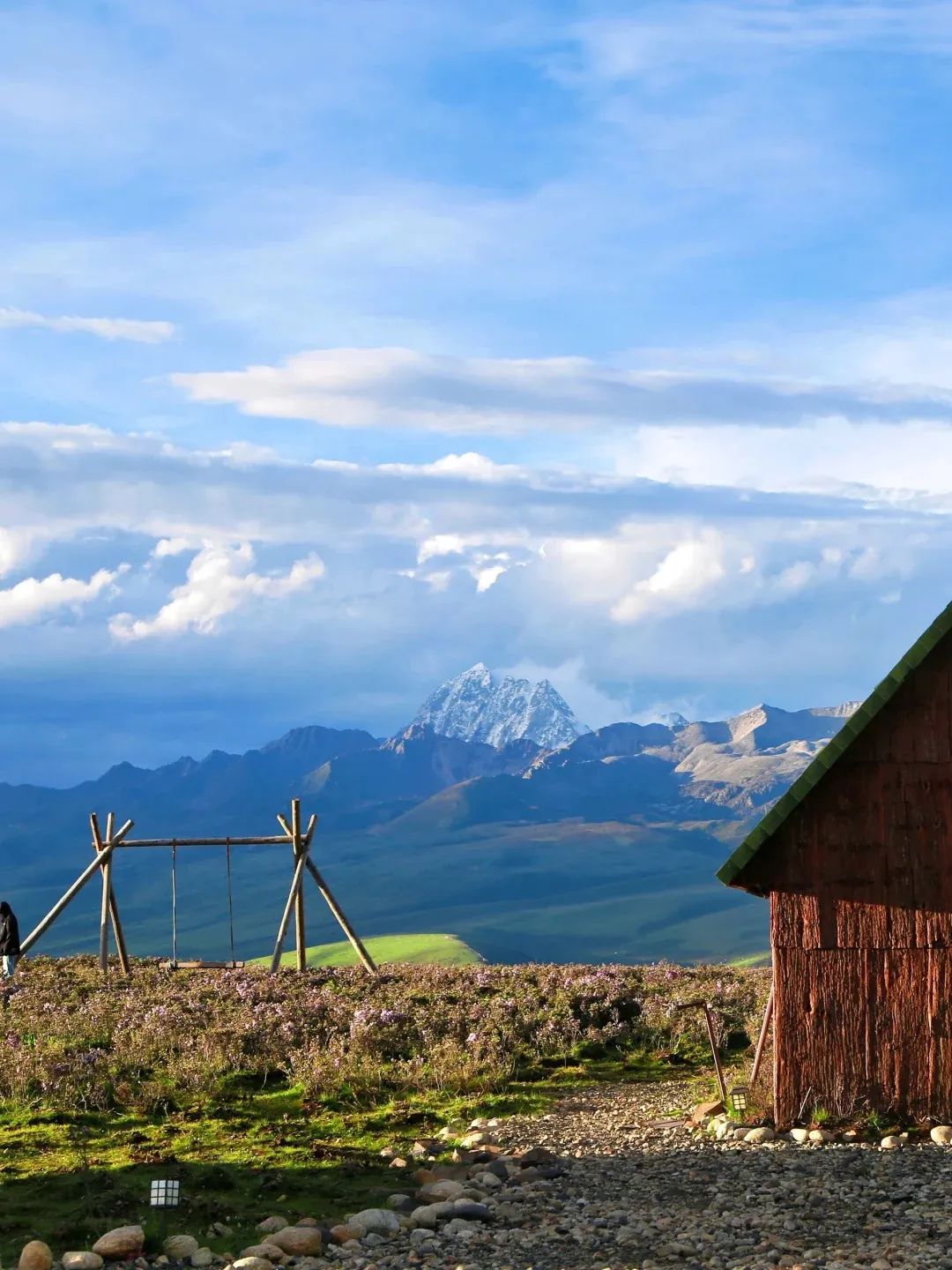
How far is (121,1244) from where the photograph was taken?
581 inches

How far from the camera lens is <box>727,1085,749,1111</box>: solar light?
66.5 feet

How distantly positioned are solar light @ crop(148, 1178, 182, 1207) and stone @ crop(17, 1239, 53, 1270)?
6.11ft

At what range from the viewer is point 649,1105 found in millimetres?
22641

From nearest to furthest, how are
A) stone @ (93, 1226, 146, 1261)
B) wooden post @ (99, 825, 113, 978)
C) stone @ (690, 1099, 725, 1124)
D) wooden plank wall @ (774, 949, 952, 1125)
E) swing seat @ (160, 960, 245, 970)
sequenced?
1. stone @ (93, 1226, 146, 1261)
2. wooden plank wall @ (774, 949, 952, 1125)
3. stone @ (690, 1099, 725, 1124)
4. swing seat @ (160, 960, 245, 970)
5. wooden post @ (99, 825, 113, 978)

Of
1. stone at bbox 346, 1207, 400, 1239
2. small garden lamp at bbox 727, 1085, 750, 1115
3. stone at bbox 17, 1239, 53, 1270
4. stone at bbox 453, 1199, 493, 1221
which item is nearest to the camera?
stone at bbox 17, 1239, 53, 1270

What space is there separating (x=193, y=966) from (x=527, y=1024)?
10513 mm

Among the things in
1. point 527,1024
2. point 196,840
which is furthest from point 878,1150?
point 196,840

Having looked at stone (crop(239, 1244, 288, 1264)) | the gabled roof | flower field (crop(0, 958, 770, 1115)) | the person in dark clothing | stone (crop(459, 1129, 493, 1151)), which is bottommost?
stone (crop(239, 1244, 288, 1264))

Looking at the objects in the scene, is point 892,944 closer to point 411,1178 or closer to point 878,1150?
point 878,1150

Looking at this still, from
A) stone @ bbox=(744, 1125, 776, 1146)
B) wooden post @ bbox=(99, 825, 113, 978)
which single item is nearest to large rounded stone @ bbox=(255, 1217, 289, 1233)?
stone @ bbox=(744, 1125, 776, 1146)

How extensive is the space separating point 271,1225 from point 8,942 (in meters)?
22.3

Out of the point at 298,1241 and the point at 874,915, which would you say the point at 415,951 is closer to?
the point at 874,915

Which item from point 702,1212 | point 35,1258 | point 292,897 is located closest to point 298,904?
point 292,897

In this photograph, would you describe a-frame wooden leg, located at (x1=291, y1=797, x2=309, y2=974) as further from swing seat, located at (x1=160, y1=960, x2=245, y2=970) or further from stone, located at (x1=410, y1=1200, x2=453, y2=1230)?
stone, located at (x1=410, y1=1200, x2=453, y2=1230)
